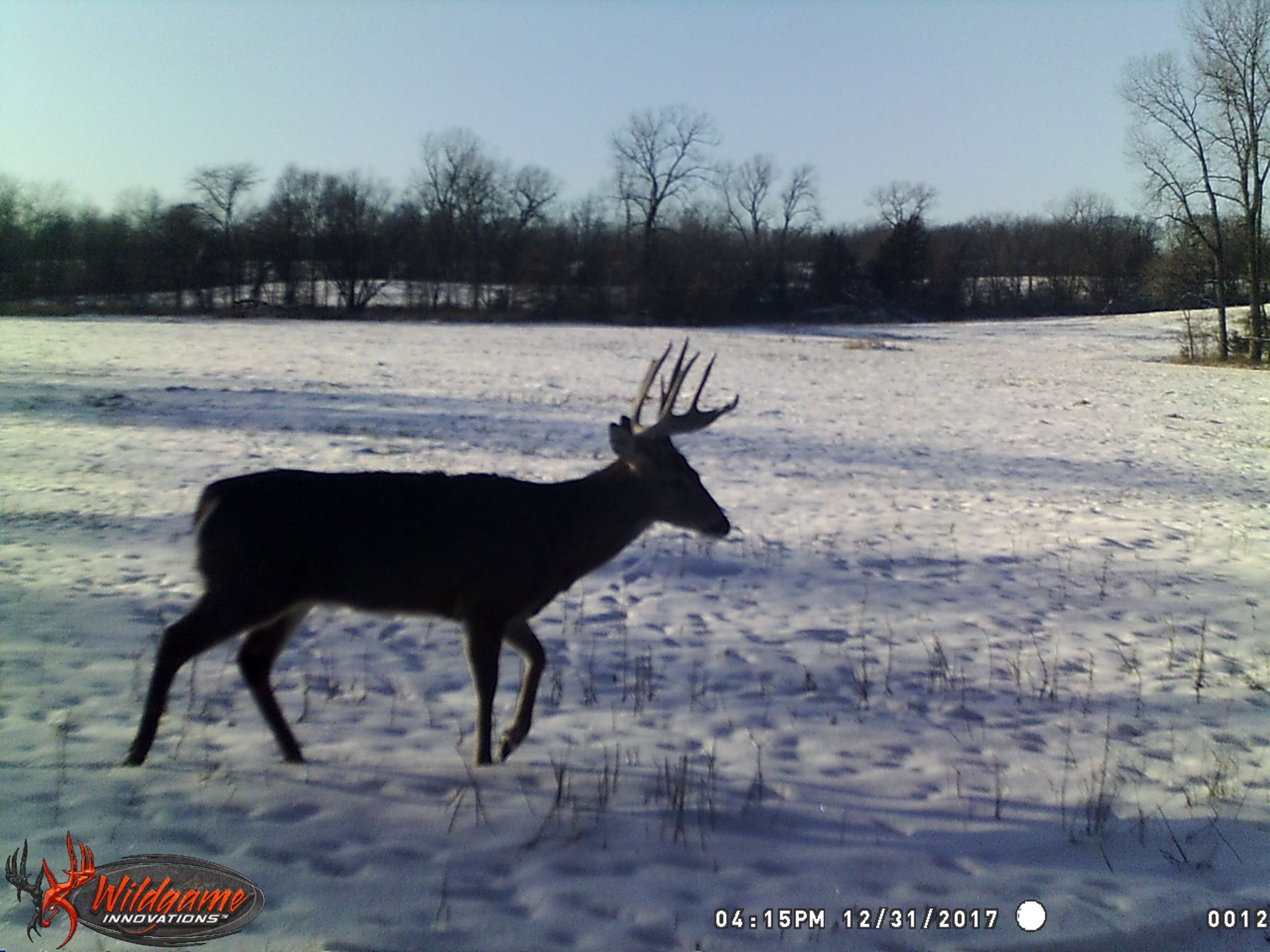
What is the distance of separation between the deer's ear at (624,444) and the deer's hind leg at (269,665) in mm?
2083

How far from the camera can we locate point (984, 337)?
52344mm

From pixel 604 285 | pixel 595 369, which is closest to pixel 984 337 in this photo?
pixel 604 285

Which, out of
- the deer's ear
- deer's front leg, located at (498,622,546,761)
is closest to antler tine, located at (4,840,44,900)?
deer's front leg, located at (498,622,546,761)

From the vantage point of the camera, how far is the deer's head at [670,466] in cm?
604

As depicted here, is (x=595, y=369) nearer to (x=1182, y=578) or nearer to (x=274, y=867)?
(x=1182, y=578)

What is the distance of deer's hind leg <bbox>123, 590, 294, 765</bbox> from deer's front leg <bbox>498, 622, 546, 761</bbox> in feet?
4.69

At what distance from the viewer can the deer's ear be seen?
592 centimetres

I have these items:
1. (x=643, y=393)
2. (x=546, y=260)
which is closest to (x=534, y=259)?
(x=546, y=260)

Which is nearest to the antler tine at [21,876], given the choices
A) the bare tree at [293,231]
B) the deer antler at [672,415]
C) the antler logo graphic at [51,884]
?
the antler logo graphic at [51,884]

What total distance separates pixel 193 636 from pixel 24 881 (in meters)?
1.31

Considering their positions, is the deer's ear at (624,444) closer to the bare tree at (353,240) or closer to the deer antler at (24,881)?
the deer antler at (24,881)

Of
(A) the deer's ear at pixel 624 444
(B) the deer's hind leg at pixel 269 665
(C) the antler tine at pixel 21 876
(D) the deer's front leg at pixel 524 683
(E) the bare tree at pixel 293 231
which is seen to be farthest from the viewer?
(E) the bare tree at pixel 293 231

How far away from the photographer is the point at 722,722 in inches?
232
